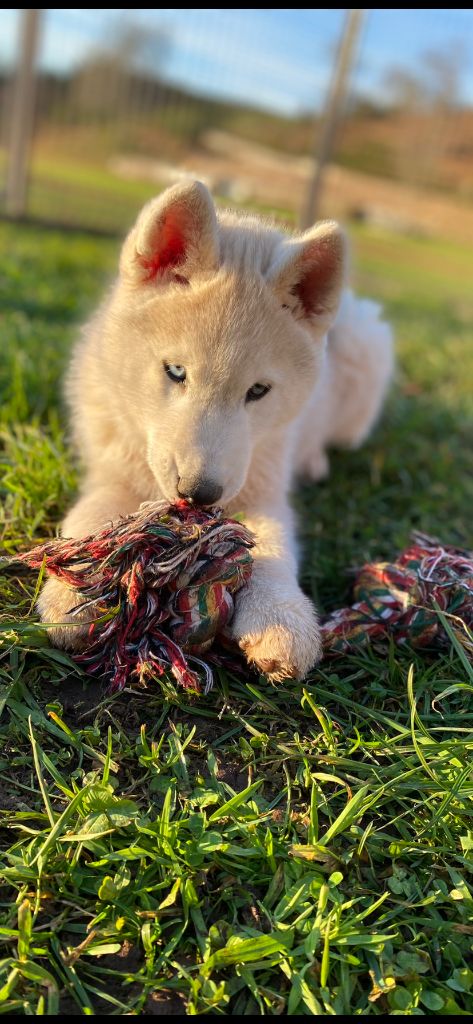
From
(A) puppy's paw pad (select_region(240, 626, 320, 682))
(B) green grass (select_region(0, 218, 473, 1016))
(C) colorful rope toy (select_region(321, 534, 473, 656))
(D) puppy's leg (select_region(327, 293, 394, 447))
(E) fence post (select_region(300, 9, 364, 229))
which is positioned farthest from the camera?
(E) fence post (select_region(300, 9, 364, 229))

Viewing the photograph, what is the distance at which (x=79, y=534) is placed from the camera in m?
2.21

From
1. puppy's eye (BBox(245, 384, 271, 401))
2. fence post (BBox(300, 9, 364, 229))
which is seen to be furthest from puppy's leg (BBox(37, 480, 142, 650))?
fence post (BBox(300, 9, 364, 229))

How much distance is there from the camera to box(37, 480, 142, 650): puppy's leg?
6.34ft

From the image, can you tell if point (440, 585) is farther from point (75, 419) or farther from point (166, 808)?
point (75, 419)

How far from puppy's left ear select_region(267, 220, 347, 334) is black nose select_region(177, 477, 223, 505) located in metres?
0.68

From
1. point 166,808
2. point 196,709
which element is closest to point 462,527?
point 196,709

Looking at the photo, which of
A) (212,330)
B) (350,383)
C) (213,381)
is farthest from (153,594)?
(350,383)

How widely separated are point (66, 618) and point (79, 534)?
0.34m

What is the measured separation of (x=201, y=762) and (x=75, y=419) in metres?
1.46

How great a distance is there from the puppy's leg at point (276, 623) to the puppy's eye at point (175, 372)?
557 mm

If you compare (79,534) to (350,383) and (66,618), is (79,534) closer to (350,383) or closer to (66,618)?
(66,618)

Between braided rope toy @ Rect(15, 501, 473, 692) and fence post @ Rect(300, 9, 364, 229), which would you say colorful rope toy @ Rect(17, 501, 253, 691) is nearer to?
braided rope toy @ Rect(15, 501, 473, 692)

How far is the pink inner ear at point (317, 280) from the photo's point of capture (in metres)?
2.30

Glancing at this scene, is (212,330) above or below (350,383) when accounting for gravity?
above
